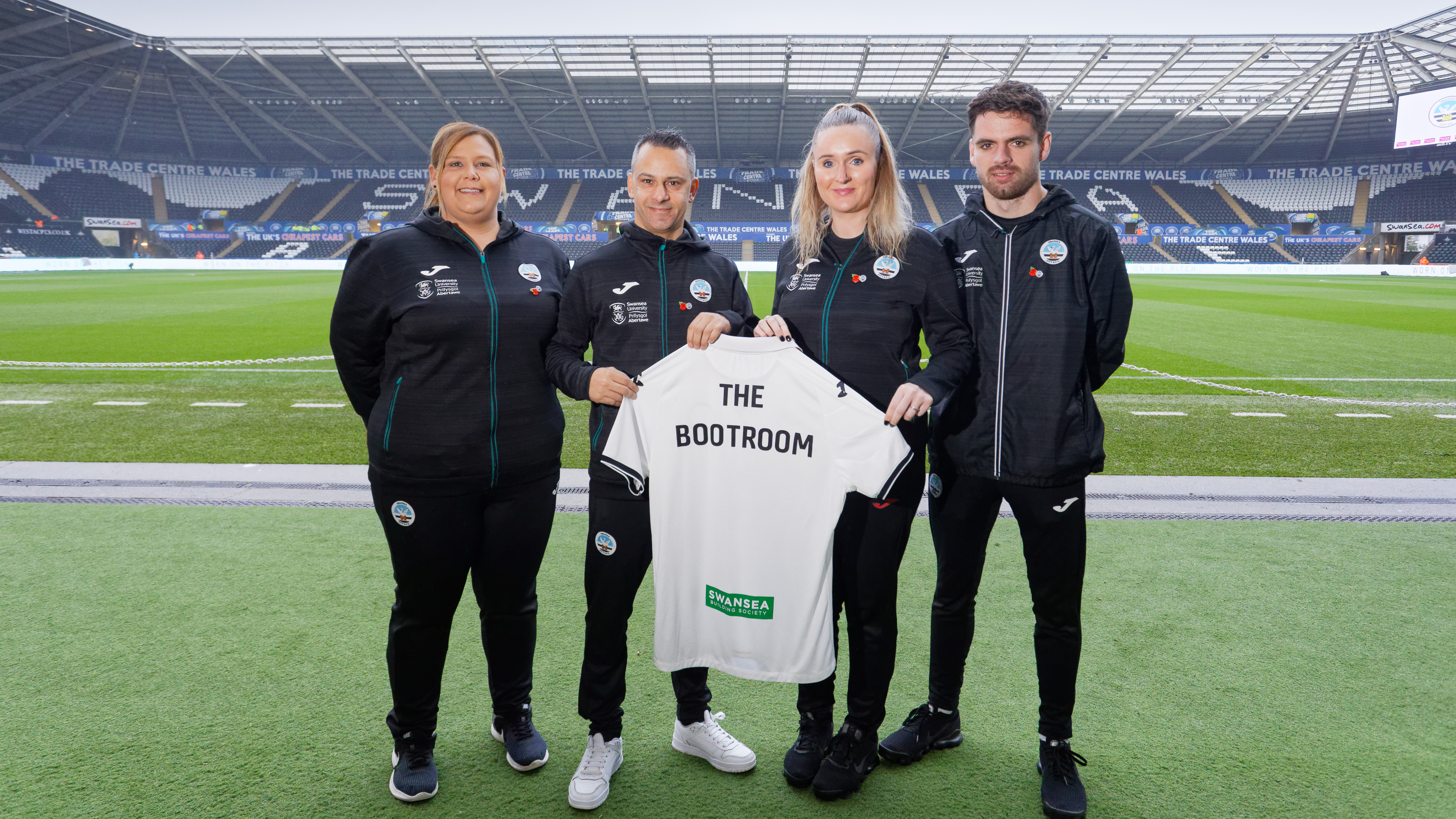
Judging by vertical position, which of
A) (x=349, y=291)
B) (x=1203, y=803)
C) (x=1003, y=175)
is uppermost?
(x=1003, y=175)

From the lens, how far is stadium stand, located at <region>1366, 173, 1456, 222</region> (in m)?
43.8

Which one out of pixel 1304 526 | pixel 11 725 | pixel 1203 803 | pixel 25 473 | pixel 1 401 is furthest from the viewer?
pixel 1 401

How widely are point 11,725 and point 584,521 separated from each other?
2.56m

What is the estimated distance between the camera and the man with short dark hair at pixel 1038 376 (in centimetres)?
229

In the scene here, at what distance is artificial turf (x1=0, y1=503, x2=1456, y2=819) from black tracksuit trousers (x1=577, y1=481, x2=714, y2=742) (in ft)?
0.75

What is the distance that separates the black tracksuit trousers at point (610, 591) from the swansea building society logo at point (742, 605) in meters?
0.22

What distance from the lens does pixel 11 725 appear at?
256 cm

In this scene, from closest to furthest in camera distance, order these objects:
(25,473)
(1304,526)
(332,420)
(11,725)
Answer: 1. (11,725)
2. (1304,526)
3. (25,473)
4. (332,420)

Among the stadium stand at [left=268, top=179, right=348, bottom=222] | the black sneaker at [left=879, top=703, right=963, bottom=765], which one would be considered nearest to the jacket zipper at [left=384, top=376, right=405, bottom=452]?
the black sneaker at [left=879, top=703, right=963, bottom=765]

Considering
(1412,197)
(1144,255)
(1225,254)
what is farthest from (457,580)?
(1412,197)

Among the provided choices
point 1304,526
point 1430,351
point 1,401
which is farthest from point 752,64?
point 1304,526

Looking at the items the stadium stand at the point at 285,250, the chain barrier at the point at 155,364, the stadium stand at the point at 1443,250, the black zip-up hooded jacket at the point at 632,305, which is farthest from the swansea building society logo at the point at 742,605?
the stadium stand at the point at 1443,250

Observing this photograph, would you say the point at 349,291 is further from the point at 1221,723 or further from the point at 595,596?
the point at 1221,723

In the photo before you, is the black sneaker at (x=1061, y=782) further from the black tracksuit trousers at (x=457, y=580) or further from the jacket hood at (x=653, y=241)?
the jacket hood at (x=653, y=241)
